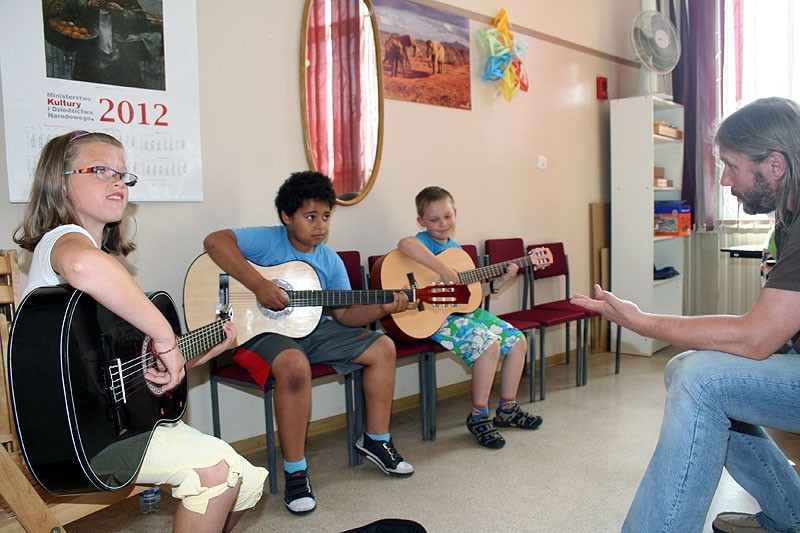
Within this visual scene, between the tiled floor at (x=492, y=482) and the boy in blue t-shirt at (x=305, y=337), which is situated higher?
the boy in blue t-shirt at (x=305, y=337)

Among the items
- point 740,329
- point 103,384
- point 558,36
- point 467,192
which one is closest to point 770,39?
point 558,36

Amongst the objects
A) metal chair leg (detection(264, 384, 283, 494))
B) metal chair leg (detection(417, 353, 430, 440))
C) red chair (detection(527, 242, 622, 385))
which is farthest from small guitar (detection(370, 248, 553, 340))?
red chair (detection(527, 242, 622, 385))

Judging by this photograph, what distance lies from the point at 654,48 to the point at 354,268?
2.92 metres

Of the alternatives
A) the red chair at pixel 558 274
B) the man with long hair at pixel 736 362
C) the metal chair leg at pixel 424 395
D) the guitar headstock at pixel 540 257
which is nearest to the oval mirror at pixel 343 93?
the metal chair leg at pixel 424 395

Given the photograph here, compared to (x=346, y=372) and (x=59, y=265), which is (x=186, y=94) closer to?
(x=346, y=372)

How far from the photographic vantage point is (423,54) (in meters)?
3.39

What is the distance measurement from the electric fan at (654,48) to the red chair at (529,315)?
167 centimetres

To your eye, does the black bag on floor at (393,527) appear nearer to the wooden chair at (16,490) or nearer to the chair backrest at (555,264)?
the wooden chair at (16,490)

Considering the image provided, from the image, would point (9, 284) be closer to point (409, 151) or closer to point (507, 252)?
point (409, 151)

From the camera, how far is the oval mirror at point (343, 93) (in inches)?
115

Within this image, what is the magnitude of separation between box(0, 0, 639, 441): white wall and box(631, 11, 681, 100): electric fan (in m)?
0.33

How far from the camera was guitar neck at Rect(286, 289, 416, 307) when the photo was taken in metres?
2.46

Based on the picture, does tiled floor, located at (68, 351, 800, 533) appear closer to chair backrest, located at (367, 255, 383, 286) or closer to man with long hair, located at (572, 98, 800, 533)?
man with long hair, located at (572, 98, 800, 533)

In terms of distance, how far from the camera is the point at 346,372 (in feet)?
8.29
